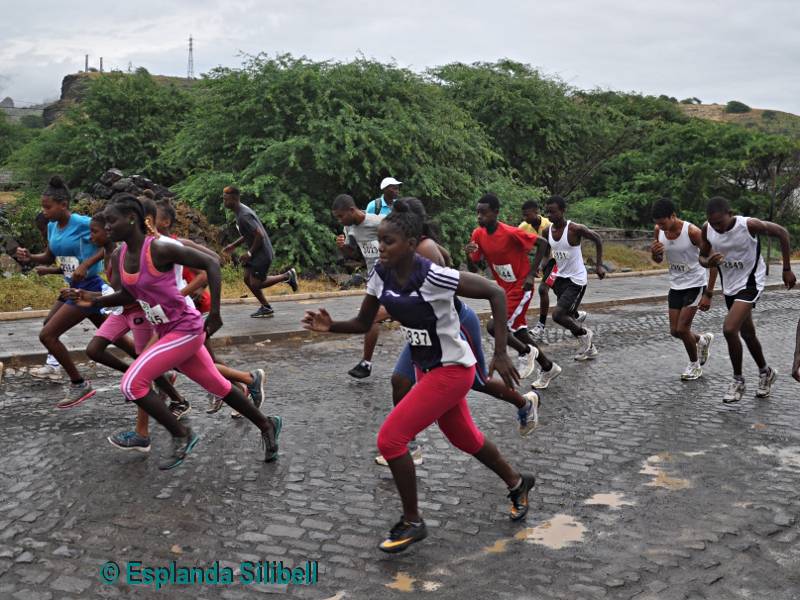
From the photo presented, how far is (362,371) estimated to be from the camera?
27.3 ft

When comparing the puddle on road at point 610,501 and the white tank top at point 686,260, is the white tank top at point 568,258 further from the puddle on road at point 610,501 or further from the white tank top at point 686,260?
the puddle on road at point 610,501

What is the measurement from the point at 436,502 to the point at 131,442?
224cm

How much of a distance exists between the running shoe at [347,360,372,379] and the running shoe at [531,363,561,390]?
1671mm

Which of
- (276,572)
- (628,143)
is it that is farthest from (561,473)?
(628,143)

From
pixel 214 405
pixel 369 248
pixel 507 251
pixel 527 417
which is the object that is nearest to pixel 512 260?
pixel 507 251

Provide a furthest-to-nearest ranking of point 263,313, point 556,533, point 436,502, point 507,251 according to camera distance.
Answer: point 263,313
point 507,251
point 436,502
point 556,533

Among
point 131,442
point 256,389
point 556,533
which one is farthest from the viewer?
point 256,389

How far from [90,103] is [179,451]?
18.7 m

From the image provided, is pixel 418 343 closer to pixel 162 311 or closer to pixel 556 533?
pixel 556 533

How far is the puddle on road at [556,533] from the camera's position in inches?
170

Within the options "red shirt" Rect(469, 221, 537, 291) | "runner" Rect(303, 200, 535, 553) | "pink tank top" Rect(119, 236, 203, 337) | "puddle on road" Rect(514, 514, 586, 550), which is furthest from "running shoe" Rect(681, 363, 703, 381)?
"pink tank top" Rect(119, 236, 203, 337)

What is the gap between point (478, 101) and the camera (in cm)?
2412

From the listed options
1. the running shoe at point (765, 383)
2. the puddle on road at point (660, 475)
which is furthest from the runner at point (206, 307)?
the running shoe at point (765, 383)

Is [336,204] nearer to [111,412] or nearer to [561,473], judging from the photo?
[111,412]
